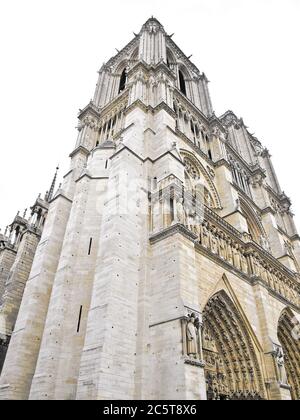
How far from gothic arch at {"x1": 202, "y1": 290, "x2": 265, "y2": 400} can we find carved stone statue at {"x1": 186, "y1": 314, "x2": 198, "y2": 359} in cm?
225

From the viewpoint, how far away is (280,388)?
10.5 meters

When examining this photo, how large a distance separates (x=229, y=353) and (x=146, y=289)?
4399 millimetres

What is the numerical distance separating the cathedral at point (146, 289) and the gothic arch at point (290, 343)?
A: 0.17ft

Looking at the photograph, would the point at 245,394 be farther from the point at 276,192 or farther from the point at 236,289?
the point at 276,192

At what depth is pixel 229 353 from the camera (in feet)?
37.3

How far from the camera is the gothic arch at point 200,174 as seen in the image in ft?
56.7

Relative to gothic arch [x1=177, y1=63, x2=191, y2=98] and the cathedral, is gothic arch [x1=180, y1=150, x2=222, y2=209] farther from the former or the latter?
gothic arch [x1=177, y1=63, x2=191, y2=98]

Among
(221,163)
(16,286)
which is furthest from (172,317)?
(221,163)

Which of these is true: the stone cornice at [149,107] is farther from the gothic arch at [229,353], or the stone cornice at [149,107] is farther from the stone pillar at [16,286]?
the gothic arch at [229,353]

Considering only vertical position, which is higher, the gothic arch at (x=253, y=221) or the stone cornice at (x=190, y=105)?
the stone cornice at (x=190, y=105)

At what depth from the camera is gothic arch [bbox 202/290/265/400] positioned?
10.5 metres

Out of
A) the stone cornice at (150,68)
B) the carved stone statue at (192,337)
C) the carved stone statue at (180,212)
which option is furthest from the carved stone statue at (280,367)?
the stone cornice at (150,68)

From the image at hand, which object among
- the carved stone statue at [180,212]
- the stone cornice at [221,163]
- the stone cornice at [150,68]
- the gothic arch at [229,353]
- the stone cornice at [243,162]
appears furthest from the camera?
the stone cornice at [243,162]
